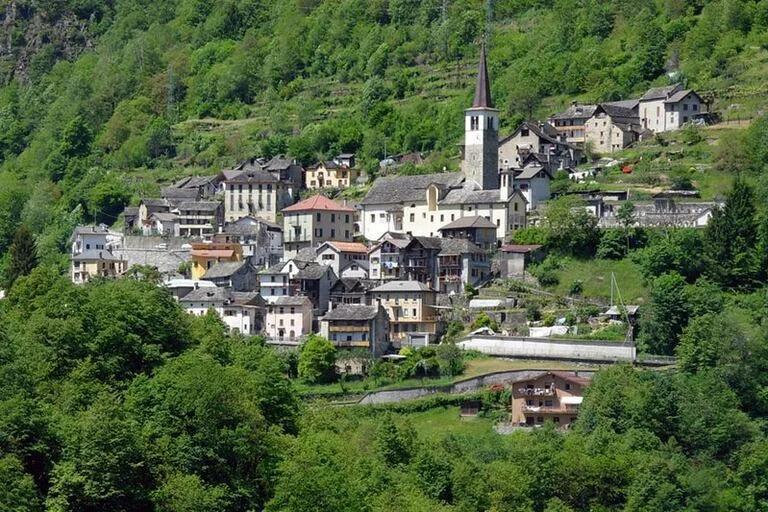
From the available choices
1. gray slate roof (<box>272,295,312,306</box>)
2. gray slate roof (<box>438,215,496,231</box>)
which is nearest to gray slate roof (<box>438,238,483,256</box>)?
gray slate roof (<box>438,215,496,231</box>)

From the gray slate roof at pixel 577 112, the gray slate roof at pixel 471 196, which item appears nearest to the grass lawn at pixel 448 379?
the gray slate roof at pixel 471 196

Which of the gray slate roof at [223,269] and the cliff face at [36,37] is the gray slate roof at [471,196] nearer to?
the gray slate roof at [223,269]

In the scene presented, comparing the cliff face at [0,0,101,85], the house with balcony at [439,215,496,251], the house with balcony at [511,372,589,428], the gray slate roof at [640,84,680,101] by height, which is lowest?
the house with balcony at [511,372,589,428]

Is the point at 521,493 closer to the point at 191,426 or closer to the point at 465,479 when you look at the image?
the point at 465,479

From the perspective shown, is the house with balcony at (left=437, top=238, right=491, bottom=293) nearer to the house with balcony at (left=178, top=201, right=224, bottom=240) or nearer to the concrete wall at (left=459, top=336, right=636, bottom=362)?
the concrete wall at (left=459, top=336, right=636, bottom=362)

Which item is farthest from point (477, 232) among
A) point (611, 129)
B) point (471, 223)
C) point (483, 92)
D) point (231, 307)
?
point (611, 129)

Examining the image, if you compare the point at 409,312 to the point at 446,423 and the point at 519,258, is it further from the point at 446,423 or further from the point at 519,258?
the point at 446,423
